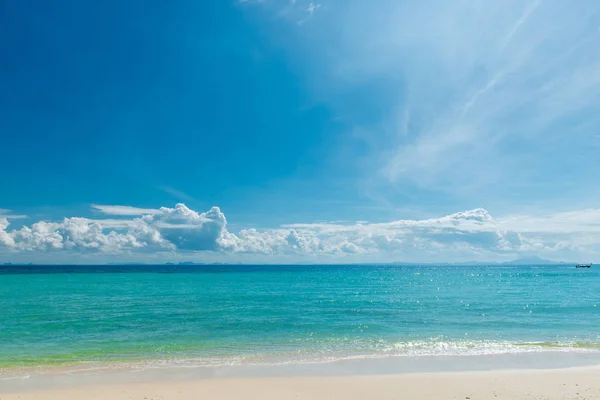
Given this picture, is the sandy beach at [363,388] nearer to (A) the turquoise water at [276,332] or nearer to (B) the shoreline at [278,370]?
(B) the shoreline at [278,370]

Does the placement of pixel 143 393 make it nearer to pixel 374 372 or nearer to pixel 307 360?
pixel 307 360

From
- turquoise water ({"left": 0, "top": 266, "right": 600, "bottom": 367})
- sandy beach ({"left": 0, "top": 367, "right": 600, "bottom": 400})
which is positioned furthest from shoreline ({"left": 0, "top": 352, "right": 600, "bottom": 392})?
turquoise water ({"left": 0, "top": 266, "right": 600, "bottom": 367})

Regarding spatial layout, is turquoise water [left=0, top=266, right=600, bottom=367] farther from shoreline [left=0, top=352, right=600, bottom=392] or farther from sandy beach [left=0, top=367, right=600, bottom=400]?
sandy beach [left=0, top=367, right=600, bottom=400]

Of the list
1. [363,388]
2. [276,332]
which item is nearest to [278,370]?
[363,388]

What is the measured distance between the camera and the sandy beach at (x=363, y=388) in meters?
13.1

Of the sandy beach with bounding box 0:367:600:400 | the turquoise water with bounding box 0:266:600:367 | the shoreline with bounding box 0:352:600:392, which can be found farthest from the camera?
the turquoise water with bounding box 0:266:600:367

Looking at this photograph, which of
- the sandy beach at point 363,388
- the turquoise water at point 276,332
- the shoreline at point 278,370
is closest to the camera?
the sandy beach at point 363,388

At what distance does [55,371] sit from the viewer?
16922 mm

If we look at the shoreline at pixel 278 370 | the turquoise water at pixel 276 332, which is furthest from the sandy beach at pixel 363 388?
the turquoise water at pixel 276 332

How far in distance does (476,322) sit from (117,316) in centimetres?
3003

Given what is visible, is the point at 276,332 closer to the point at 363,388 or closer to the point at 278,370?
the point at 278,370

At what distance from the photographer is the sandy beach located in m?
13.1

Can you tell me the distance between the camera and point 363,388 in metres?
14.0

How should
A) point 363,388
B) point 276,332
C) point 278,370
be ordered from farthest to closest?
1. point 276,332
2. point 278,370
3. point 363,388
